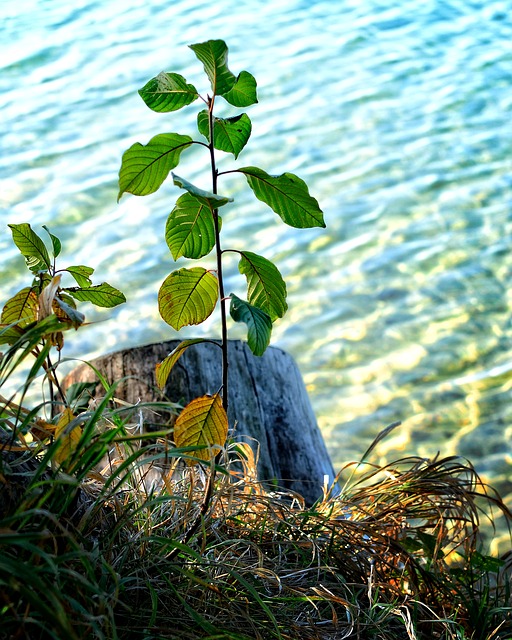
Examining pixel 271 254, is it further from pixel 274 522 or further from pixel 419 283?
pixel 274 522

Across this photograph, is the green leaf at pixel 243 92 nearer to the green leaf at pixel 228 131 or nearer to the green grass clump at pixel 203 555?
the green leaf at pixel 228 131

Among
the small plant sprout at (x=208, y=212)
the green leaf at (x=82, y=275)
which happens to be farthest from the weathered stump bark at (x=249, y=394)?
the small plant sprout at (x=208, y=212)

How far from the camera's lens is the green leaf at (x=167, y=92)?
1.12 metres

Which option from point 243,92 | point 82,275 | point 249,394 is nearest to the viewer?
point 243,92

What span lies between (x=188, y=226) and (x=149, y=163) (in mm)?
100

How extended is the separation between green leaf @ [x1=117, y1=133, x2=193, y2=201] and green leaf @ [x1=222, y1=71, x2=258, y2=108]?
0.33 ft

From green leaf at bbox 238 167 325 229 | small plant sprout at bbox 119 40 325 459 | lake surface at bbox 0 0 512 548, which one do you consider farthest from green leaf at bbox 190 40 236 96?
lake surface at bbox 0 0 512 548

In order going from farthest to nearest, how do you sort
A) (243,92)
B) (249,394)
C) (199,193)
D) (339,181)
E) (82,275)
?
1. (339,181)
2. (249,394)
3. (82,275)
4. (243,92)
5. (199,193)

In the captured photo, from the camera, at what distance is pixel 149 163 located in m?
1.10

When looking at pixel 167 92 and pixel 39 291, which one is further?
pixel 39 291

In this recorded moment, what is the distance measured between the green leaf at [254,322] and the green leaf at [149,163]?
19cm

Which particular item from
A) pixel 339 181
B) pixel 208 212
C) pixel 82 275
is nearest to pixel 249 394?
pixel 82 275

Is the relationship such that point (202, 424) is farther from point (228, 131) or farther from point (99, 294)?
point (228, 131)

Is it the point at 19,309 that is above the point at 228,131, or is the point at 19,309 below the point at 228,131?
below
